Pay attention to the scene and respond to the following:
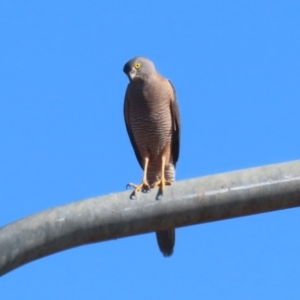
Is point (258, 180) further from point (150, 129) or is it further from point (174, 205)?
point (150, 129)

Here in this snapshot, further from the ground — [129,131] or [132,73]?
[132,73]

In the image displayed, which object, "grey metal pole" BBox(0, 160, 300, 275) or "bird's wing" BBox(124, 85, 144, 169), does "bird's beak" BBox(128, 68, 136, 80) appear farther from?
"grey metal pole" BBox(0, 160, 300, 275)

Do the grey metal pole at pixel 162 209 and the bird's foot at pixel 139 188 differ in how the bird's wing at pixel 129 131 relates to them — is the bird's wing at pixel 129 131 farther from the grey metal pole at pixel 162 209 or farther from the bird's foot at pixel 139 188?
the grey metal pole at pixel 162 209

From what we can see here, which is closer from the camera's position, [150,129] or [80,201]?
[80,201]

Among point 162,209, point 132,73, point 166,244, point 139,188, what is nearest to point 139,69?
point 132,73

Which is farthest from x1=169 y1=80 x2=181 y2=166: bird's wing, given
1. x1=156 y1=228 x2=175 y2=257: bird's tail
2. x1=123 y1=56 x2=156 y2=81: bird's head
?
x1=156 y1=228 x2=175 y2=257: bird's tail

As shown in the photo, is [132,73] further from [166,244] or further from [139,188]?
[139,188]

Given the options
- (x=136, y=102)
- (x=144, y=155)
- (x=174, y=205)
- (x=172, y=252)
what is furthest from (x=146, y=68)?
(x=174, y=205)

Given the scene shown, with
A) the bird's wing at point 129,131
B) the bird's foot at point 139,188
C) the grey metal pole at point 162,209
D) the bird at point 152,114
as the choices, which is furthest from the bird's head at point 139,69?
the grey metal pole at point 162,209

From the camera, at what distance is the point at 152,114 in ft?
27.3

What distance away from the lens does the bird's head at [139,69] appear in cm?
829

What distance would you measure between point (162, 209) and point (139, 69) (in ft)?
17.2

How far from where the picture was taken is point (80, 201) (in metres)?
3.14

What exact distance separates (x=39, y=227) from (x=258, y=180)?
910 millimetres
